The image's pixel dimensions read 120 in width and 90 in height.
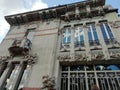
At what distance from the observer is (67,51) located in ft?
26.8

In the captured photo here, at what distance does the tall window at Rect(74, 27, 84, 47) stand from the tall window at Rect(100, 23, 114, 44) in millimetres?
1386

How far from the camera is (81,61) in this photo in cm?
727

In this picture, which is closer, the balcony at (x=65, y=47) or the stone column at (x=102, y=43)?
the stone column at (x=102, y=43)

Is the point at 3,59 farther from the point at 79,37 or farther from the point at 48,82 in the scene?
the point at 79,37

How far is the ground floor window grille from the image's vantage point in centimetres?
622

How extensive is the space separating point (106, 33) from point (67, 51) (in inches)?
110

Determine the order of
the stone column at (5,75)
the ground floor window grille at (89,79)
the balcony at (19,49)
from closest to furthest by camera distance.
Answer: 1. the ground floor window grille at (89,79)
2. the stone column at (5,75)
3. the balcony at (19,49)

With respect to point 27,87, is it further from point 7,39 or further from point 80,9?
point 80,9

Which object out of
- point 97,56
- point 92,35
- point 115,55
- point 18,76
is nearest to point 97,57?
point 97,56

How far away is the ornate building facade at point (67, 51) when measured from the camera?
22.0ft

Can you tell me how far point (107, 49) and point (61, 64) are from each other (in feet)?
8.92

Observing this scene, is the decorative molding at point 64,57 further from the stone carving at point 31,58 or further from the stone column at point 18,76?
→ the stone column at point 18,76

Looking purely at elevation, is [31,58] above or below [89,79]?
above

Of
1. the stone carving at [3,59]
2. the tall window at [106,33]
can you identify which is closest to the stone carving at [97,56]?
the tall window at [106,33]
